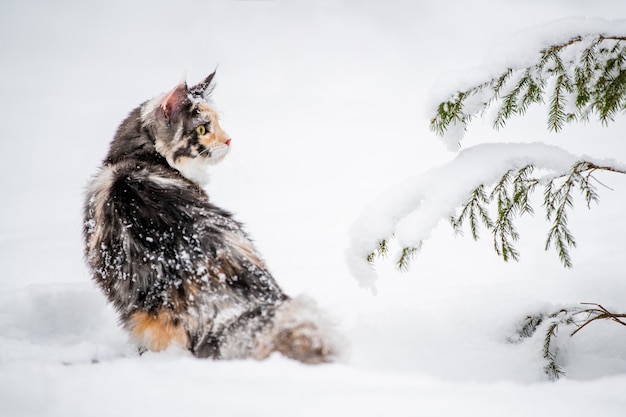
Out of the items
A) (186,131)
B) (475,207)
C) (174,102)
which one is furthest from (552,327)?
(174,102)

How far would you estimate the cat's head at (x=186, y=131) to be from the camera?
2.58 meters

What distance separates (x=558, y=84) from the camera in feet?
7.22

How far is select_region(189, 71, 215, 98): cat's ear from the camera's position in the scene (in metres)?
2.73

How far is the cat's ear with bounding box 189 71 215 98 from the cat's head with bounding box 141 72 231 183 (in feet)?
0.11

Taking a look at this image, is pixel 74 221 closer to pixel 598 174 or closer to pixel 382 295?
pixel 382 295

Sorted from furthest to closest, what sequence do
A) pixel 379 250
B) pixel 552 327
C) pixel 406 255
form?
pixel 552 327 < pixel 379 250 < pixel 406 255

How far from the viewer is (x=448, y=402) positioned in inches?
60.4

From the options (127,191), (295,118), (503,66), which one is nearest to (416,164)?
(295,118)

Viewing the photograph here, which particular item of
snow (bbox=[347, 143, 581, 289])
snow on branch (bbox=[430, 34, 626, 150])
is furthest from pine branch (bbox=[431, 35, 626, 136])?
snow (bbox=[347, 143, 581, 289])

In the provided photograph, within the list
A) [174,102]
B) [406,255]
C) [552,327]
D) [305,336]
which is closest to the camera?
[305,336]

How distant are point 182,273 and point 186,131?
873 mm

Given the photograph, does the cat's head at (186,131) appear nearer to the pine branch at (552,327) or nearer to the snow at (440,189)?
the snow at (440,189)

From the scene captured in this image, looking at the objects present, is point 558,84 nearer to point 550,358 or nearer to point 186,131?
point 550,358

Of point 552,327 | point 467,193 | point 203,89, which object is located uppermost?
point 203,89
